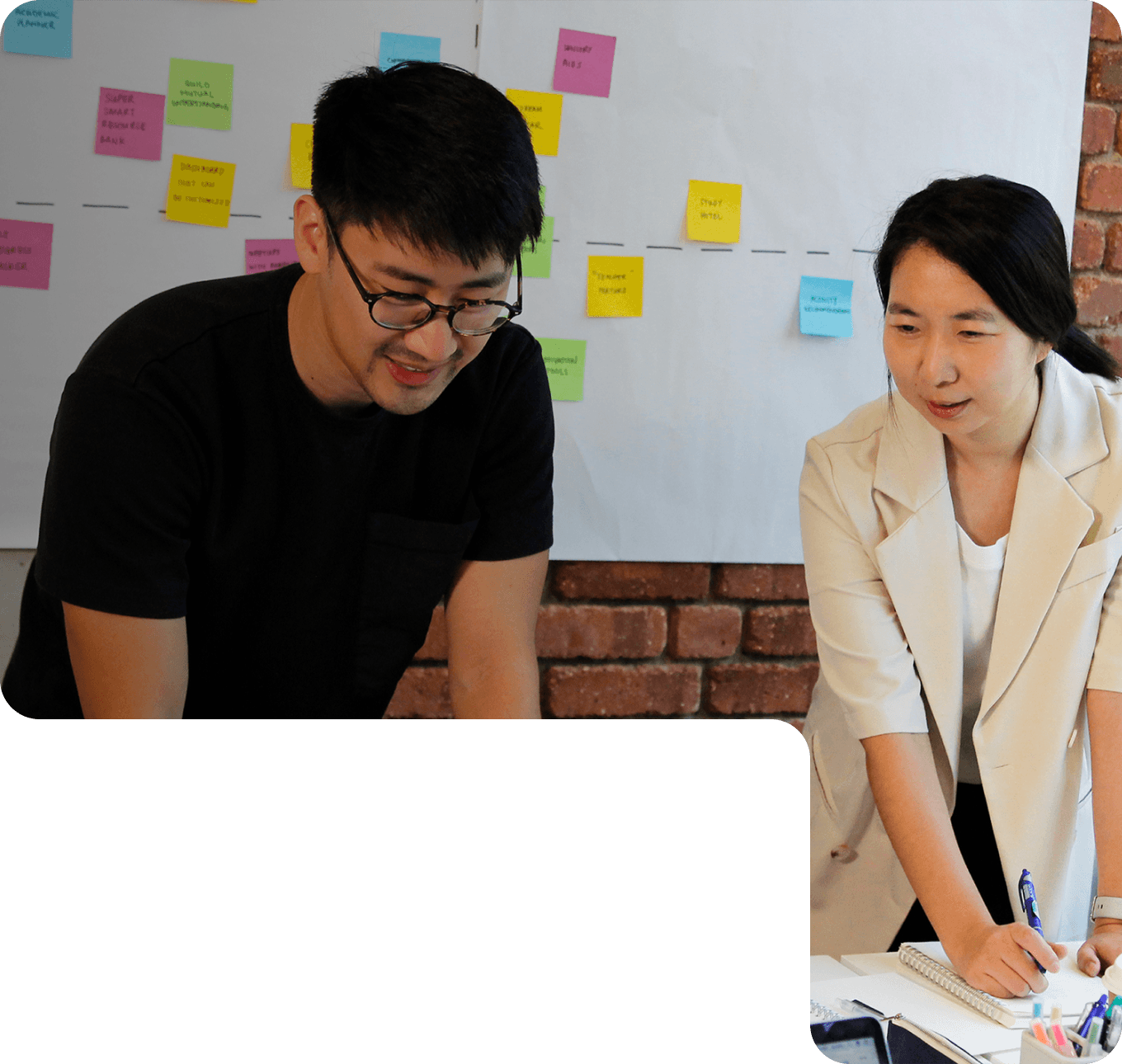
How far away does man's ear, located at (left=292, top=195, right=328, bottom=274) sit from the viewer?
0.73 meters

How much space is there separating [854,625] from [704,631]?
0.62 feet

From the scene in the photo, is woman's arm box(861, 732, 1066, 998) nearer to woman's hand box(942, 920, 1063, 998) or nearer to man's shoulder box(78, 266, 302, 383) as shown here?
woman's hand box(942, 920, 1063, 998)

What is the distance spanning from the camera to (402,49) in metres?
0.94

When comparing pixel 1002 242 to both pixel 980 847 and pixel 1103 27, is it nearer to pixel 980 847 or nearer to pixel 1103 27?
pixel 1103 27

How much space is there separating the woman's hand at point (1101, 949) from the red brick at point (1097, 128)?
867 millimetres

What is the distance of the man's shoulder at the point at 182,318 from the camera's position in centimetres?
76

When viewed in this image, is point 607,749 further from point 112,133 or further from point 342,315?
point 112,133

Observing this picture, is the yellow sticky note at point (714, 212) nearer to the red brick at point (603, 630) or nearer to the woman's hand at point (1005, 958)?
the red brick at point (603, 630)

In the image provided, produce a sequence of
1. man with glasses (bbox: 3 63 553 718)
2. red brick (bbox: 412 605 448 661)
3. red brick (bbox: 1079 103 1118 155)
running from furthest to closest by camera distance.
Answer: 1. red brick (bbox: 1079 103 1118 155)
2. red brick (bbox: 412 605 448 661)
3. man with glasses (bbox: 3 63 553 718)

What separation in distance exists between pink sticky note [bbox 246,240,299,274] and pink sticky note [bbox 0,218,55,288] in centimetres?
17

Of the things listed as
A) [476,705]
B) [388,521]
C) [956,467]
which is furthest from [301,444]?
[956,467]

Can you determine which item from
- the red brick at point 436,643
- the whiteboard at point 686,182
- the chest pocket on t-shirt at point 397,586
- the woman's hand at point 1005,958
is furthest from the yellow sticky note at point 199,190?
the woman's hand at point 1005,958

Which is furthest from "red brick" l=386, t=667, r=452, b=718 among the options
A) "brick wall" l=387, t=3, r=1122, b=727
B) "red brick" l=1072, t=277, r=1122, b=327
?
"red brick" l=1072, t=277, r=1122, b=327

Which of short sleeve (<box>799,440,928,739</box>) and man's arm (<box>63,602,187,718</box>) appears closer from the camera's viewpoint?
man's arm (<box>63,602,187,718</box>)
